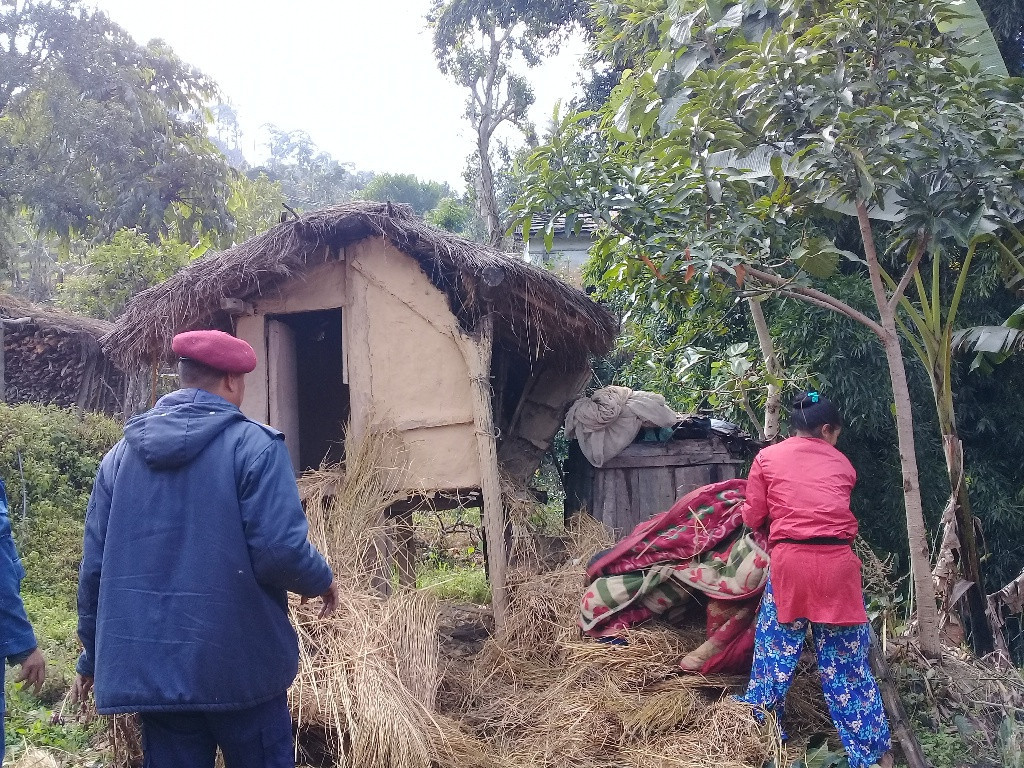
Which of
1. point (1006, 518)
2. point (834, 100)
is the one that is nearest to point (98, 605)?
point (834, 100)

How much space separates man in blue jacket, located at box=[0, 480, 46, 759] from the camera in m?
2.77

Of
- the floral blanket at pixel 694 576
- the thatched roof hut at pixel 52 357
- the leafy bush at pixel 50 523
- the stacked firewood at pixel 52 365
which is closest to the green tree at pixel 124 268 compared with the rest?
the thatched roof hut at pixel 52 357

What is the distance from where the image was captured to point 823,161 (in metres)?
4.03

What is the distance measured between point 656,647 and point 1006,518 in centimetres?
404

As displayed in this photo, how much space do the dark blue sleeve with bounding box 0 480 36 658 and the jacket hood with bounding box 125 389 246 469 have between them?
676 mm

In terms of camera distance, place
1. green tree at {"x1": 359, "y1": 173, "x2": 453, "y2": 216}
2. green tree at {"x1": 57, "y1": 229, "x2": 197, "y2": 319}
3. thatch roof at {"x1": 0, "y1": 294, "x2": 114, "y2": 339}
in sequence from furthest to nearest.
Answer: green tree at {"x1": 359, "y1": 173, "x2": 453, "y2": 216}
green tree at {"x1": 57, "y1": 229, "x2": 197, "y2": 319}
thatch roof at {"x1": 0, "y1": 294, "x2": 114, "y2": 339}

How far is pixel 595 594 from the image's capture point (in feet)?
15.6

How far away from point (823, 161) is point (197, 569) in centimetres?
340

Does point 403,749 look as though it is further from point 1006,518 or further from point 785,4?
point 1006,518

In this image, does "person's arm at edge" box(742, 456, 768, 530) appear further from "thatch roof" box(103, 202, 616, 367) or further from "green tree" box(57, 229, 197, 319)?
"green tree" box(57, 229, 197, 319)

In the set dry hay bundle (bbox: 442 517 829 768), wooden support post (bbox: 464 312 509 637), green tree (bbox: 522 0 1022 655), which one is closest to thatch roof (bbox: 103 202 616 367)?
wooden support post (bbox: 464 312 509 637)

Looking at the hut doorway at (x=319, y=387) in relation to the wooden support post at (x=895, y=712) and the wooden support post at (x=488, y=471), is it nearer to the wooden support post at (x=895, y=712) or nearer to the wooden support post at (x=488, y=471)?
the wooden support post at (x=488, y=471)

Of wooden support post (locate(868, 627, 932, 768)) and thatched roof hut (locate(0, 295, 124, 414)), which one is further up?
thatched roof hut (locate(0, 295, 124, 414))

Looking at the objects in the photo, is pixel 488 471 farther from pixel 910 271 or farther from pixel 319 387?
pixel 319 387
